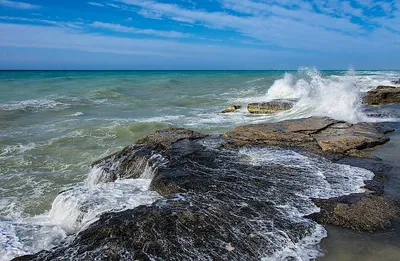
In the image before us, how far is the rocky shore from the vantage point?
147 inches

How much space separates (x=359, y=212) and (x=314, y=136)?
3888 mm

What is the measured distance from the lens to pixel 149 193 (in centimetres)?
545

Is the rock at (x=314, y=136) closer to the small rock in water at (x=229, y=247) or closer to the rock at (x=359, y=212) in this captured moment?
the rock at (x=359, y=212)

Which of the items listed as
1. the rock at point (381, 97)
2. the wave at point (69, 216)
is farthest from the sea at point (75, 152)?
the rock at point (381, 97)

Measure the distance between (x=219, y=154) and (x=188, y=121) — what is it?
8.07 meters

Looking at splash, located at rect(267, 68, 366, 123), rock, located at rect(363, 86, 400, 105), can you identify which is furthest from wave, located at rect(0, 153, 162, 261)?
rock, located at rect(363, 86, 400, 105)

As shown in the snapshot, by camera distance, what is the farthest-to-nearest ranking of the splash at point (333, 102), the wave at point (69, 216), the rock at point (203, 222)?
the splash at point (333, 102) < the wave at point (69, 216) < the rock at point (203, 222)

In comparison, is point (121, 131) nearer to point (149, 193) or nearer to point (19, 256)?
point (149, 193)

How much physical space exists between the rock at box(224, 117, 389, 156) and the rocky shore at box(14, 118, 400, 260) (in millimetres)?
35

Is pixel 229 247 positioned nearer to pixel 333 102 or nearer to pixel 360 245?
pixel 360 245

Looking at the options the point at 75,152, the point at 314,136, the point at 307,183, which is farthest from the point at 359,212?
the point at 75,152

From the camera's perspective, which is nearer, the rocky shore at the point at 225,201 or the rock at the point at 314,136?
the rocky shore at the point at 225,201

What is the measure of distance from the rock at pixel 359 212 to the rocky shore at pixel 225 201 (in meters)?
0.01

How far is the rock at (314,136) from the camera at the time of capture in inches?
293
